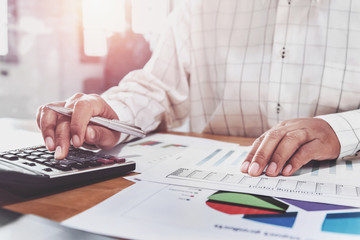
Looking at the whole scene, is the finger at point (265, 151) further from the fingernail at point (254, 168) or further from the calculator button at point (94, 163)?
the calculator button at point (94, 163)

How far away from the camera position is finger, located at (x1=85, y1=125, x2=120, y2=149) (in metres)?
0.58

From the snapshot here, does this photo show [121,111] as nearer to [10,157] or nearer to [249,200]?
[10,157]

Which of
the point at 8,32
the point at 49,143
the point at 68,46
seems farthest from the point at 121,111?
the point at 68,46

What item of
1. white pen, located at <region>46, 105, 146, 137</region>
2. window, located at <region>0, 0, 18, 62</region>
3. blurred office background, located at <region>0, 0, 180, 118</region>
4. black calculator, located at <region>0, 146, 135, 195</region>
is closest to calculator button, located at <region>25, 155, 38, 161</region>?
black calculator, located at <region>0, 146, 135, 195</region>

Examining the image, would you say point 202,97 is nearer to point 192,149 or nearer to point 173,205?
point 192,149

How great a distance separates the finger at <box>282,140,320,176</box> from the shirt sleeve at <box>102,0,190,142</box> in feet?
1.33

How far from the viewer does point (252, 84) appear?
0.91m

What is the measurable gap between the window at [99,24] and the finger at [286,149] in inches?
88.6

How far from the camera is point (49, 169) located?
383mm

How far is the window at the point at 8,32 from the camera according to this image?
2109 millimetres

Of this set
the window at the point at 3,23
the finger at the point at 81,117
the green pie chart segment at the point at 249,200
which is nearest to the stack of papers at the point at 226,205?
the green pie chart segment at the point at 249,200

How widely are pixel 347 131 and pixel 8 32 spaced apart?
245 centimetres

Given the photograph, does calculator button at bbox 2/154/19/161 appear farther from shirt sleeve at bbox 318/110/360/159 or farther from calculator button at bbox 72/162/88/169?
shirt sleeve at bbox 318/110/360/159

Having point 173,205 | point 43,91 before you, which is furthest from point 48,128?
point 43,91
